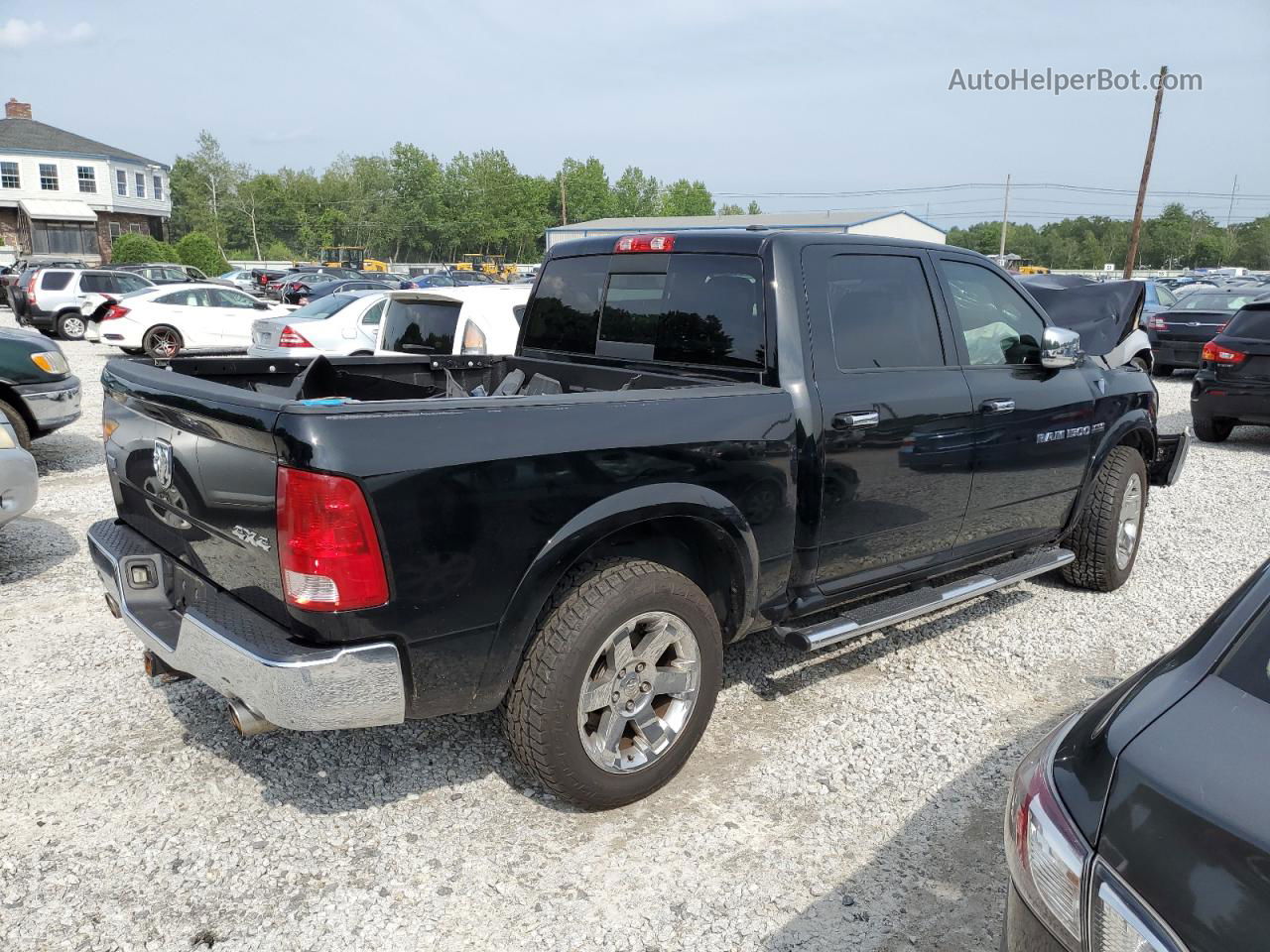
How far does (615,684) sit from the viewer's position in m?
3.22

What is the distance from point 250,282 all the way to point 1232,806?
44779 mm

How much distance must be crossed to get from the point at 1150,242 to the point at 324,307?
12325 cm

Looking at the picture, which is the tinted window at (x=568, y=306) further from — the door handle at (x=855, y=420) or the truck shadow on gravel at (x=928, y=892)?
the truck shadow on gravel at (x=928, y=892)

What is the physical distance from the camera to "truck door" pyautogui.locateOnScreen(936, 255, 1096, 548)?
441 cm

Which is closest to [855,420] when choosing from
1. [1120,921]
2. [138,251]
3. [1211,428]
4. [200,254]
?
[1120,921]

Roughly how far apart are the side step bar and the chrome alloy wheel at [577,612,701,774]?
544 mm

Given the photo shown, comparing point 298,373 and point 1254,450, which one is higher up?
point 298,373

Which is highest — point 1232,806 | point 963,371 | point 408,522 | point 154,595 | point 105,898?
point 963,371

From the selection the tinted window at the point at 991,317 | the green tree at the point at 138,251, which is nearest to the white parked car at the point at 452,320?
the tinted window at the point at 991,317

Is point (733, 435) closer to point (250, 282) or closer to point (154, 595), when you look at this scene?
point (154, 595)

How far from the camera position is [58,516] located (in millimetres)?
6934

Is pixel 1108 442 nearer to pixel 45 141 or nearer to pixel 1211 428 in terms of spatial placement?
pixel 1211 428

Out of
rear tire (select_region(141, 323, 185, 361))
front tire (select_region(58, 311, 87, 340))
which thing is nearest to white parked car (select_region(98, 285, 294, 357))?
rear tire (select_region(141, 323, 185, 361))

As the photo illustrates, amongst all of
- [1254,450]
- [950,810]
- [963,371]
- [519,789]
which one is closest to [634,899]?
[519,789]
